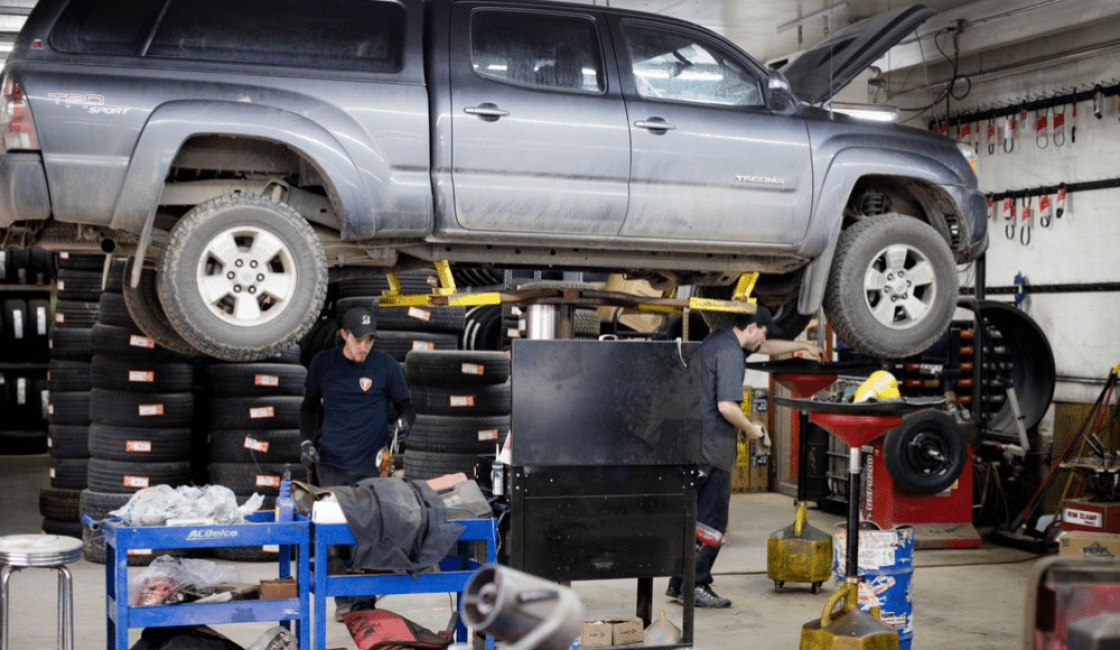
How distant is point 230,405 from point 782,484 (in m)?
6.33

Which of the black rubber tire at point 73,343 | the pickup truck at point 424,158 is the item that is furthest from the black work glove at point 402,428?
the black rubber tire at point 73,343

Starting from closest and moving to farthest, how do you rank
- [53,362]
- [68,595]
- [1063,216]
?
[68,595] < [53,362] < [1063,216]

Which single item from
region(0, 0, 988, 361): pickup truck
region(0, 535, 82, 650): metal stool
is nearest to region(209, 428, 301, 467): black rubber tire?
region(0, 0, 988, 361): pickup truck

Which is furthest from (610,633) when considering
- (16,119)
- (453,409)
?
(16,119)

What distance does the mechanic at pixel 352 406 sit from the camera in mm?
6391

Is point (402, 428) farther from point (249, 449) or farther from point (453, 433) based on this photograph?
point (249, 449)

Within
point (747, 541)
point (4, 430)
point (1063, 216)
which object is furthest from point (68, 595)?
point (4, 430)

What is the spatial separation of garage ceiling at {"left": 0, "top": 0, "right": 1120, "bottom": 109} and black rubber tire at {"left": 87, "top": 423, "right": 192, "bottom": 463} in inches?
140

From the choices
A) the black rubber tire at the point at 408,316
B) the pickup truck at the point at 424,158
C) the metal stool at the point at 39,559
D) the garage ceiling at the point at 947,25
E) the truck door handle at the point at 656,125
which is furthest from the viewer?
the garage ceiling at the point at 947,25

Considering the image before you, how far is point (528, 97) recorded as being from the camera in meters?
5.14

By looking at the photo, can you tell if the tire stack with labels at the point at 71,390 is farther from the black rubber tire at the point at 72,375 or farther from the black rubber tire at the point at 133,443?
the black rubber tire at the point at 133,443

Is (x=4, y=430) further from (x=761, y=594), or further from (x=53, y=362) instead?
(x=761, y=594)

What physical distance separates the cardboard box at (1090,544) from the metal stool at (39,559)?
4783 mm

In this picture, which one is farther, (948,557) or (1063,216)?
(1063,216)
